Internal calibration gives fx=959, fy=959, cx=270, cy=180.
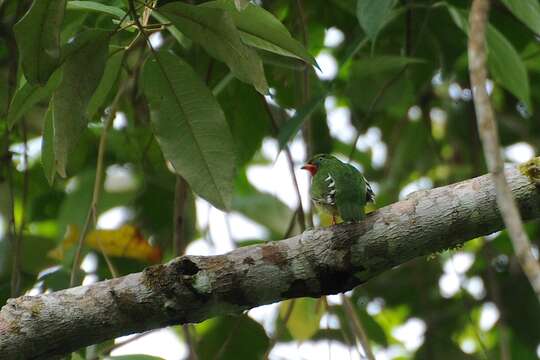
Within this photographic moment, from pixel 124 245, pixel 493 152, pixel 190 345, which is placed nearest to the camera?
pixel 493 152

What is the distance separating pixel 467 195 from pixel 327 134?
254 cm

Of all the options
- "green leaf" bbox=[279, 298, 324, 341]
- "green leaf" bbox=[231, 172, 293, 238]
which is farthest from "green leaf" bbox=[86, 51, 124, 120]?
"green leaf" bbox=[231, 172, 293, 238]

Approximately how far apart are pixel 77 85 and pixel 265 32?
1.77 feet

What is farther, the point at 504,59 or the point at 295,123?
the point at 504,59

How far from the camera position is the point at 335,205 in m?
3.24

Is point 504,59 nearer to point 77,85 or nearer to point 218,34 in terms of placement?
point 218,34

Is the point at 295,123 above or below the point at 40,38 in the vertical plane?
above

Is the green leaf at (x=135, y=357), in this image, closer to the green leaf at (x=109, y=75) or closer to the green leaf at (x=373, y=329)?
the green leaf at (x=109, y=75)

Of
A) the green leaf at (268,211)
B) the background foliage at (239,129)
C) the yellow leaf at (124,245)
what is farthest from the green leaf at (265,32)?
the green leaf at (268,211)

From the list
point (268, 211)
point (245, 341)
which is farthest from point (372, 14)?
point (268, 211)

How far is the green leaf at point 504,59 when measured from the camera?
140 inches

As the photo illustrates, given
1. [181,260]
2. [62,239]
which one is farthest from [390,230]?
[62,239]

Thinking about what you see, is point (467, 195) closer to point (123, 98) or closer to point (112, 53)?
point (112, 53)

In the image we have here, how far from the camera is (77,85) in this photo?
2596 millimetres
